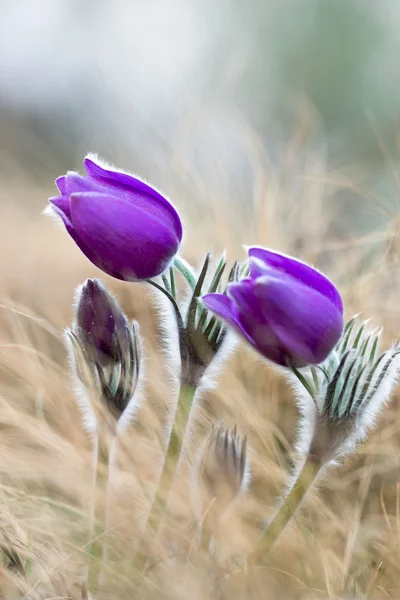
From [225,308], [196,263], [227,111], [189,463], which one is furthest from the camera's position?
[227,111]

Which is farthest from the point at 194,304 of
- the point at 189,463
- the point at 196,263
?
the point at 196,263

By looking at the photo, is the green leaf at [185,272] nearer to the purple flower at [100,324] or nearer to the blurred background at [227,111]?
the purple flower at [100,324]

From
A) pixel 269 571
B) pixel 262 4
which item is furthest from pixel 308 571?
pixel 262 4

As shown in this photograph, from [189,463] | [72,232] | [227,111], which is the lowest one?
[189,463]

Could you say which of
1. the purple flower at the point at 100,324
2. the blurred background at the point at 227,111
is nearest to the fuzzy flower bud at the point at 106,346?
the purple flower at the point at 100,324

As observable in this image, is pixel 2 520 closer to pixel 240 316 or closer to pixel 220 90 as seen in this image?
pixel 240 316

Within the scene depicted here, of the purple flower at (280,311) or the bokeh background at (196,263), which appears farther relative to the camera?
the bokeh background at (196,263)

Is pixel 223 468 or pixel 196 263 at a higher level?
pixel 196 263

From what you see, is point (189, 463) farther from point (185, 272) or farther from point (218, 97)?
point (218, 97)
